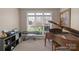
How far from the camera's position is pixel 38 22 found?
0.94 metres

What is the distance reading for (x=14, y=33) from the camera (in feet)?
3.22

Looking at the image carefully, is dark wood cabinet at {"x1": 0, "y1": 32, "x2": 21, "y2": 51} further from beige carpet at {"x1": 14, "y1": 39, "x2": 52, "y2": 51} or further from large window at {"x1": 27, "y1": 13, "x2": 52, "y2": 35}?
large window at {"x1": 27, "y1": 13, "x2": 52, "y2": 35}

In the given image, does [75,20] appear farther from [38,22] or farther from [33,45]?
[33,45]

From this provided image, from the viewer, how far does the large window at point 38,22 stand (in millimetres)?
930

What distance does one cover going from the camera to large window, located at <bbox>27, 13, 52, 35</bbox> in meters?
0.93

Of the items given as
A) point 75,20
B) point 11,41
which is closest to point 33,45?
point 11,41

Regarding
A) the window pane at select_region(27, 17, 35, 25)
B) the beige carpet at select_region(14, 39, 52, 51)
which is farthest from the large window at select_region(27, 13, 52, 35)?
the beige carpet at select_region(14, 39, 52, 51)

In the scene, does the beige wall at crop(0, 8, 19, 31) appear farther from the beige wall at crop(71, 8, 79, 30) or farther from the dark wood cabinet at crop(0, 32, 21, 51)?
the beige wall at crop(71, 8, 79, 30)

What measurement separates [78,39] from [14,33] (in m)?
0.67

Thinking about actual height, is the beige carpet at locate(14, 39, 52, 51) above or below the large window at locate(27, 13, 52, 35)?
below

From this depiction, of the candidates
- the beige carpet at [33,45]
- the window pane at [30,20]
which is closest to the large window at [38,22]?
the window pane at [30,20]
